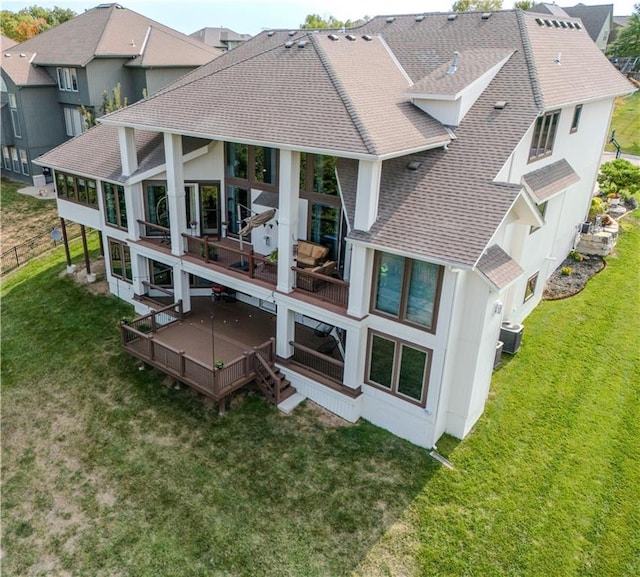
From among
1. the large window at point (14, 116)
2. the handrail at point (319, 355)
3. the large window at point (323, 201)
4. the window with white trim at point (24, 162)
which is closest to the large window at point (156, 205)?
the large window at point (323, 201)

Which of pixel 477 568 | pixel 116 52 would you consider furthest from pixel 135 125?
pixel 116 52

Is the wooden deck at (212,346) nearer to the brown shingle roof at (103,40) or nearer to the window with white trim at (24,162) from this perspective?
the brown shingle roof at (103,40)

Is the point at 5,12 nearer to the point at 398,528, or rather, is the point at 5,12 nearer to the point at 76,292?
the point at 76,292

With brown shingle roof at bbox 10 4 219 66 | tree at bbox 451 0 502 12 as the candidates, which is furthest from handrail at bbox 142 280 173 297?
tree at bbox 451 0 502 12

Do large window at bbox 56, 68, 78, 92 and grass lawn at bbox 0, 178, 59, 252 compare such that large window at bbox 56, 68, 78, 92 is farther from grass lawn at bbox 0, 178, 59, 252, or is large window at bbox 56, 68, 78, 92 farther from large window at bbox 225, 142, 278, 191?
large window at bbox 225, 142, 278, 191

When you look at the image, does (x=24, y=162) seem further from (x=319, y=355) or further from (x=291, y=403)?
(x=319, y=355)

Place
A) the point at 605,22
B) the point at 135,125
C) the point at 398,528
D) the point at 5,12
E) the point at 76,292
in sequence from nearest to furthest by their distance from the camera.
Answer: the point at 398,528 → the point at 135,125 → the point at 76,292 → the point at 605,22 → the point at 5,12

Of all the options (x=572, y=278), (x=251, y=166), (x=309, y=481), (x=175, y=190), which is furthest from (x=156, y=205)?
(x=572, y=278)
